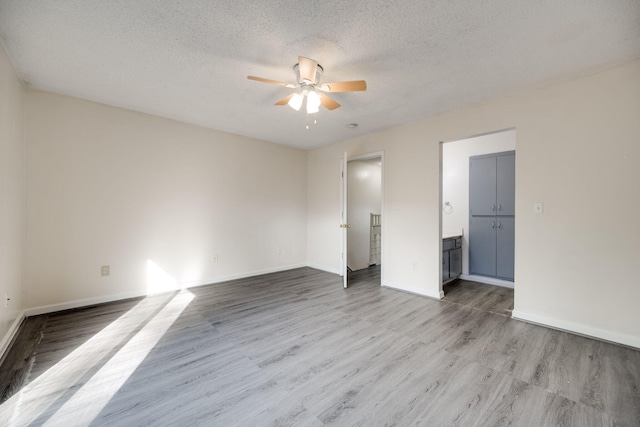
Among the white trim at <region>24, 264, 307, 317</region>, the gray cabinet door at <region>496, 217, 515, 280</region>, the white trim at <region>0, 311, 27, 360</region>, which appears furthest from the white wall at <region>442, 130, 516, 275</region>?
the white trim at <region>0, 311, 27, 360</region>

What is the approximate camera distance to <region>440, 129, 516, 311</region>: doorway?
4105 mm

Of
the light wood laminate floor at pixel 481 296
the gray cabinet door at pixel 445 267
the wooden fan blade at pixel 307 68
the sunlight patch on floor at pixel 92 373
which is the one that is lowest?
the light wood laminate floor at pixel 481 296

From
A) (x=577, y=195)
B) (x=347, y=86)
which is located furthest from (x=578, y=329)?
(x=347, y=86)

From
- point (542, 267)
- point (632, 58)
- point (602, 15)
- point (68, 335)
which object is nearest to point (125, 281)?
point (68, 335)

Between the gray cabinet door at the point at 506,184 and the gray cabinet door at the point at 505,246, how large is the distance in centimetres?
16

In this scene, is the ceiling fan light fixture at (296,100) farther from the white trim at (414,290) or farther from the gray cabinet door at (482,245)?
the gray cabinet door at (482,245)

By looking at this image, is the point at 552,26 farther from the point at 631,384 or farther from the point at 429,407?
the point at 429,407

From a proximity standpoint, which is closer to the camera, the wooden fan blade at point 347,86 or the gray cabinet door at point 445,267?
the wooden fan blade at point 347,86

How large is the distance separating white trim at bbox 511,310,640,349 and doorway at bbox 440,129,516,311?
1.20 meters

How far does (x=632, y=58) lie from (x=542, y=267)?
1.99m

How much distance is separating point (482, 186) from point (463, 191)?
13.9 inches

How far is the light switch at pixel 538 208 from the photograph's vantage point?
2.71 metres

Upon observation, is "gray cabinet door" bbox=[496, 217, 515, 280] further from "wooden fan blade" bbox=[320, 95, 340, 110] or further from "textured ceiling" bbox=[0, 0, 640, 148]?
"wooden fan blade" bbox=[320, 95, 340, 110]

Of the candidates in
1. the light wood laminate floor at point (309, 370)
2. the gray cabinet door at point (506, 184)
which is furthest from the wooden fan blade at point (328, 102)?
the gray cabinet door at point (506, 184)
